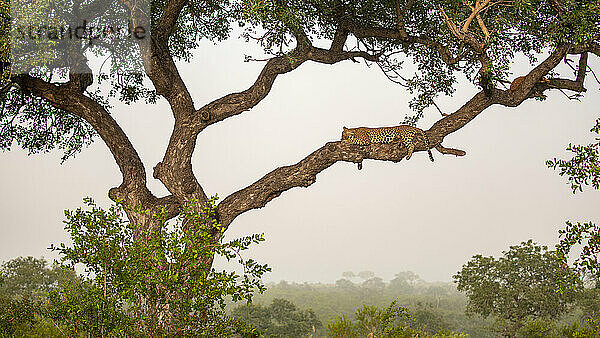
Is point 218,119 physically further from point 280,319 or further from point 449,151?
point 280,319

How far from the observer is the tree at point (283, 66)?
23.0 ft

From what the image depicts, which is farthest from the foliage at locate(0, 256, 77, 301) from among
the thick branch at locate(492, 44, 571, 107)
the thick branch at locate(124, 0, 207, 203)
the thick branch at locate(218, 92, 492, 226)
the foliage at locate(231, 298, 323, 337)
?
the thick branch at locate(492, 44, 571, 107)

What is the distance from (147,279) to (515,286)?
1209cm

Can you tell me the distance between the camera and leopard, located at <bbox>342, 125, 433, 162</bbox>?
287 inches

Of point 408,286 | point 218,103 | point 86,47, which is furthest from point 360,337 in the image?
point 408,286

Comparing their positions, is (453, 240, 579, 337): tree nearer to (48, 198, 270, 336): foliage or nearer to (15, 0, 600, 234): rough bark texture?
(15, 0, 600, 234): rough bark texture

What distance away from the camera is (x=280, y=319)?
1912 centimetres

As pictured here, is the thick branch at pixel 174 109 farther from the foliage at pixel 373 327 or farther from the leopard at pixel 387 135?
the foliage at pixel 373 327

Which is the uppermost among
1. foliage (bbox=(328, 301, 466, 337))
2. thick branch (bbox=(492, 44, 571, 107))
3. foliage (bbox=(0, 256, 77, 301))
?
foliage (bbox=(0, 256, 77, 301))

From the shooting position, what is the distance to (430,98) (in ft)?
31.3

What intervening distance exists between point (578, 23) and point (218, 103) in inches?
203

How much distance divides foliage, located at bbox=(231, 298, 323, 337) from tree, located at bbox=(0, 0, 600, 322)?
10.9m

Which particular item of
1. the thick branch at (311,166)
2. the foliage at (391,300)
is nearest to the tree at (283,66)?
the thick branch at (311,166)

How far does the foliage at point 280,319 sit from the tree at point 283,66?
1088 centimetres
